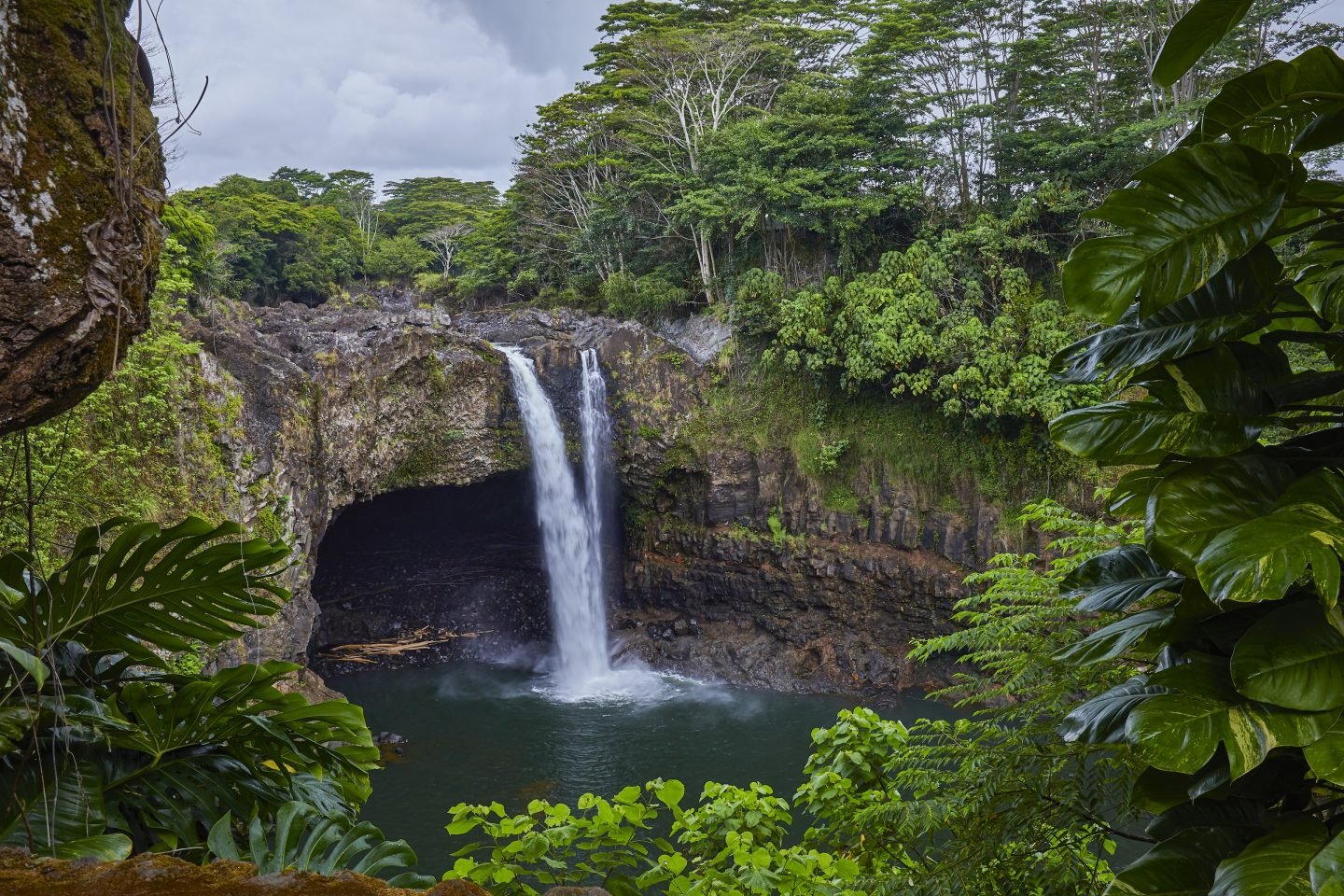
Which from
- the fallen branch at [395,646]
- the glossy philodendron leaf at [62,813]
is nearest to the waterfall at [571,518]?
the fallen branch at [395,646]

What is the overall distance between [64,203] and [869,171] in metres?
13.2

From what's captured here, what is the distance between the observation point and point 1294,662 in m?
1.17

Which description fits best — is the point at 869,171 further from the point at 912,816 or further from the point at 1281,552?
the point at 1281,552

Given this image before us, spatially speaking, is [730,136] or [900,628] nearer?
[900,628]

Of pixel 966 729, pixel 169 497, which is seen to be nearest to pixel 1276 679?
pixel 966 729

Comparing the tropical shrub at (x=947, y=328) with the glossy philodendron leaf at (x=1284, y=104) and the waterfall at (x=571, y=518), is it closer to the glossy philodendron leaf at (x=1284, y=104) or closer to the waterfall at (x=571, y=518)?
the waterfall at (x=571, y=518)

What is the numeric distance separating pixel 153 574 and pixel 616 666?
11.4 meters

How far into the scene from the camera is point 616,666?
13.2 m

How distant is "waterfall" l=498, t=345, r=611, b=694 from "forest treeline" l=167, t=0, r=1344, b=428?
3025 mm

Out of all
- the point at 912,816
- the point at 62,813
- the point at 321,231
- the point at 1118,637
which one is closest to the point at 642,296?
the point at 321,231

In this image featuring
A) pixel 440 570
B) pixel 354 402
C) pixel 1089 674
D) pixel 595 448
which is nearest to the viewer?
pixel 1089 674

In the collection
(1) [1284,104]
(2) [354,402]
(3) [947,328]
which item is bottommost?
(1) [1284,104]

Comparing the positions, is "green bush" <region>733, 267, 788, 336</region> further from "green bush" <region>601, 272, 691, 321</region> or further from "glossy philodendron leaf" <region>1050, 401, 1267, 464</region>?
"glossy philodendron leaf" <region>1050, 401, 1267, 464</region>

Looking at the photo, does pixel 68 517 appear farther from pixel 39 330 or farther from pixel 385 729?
pixel 385 729
